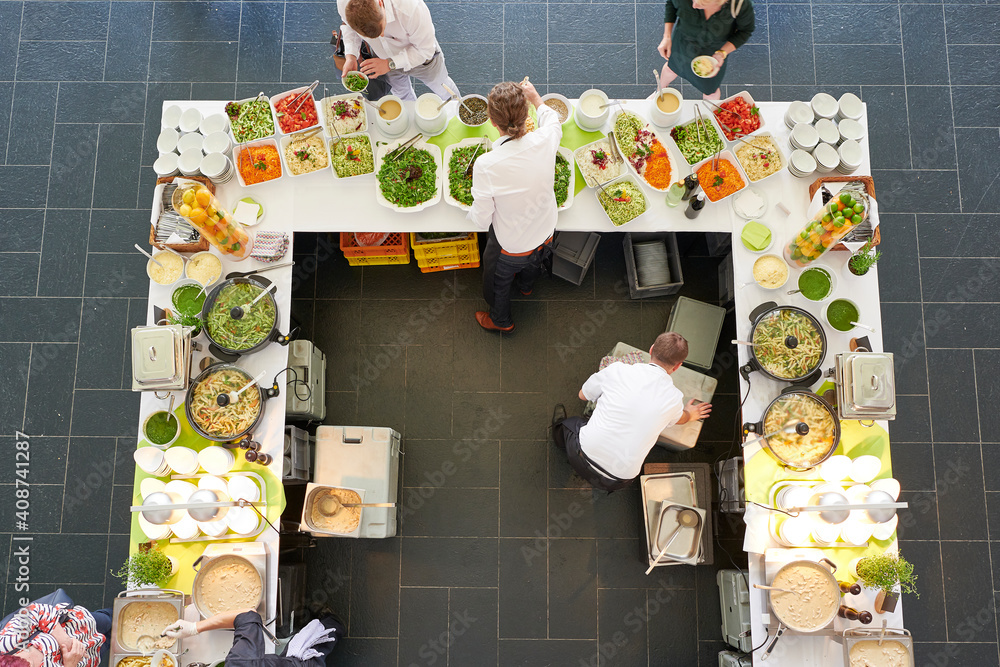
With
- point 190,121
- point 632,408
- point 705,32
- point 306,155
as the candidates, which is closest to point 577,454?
point 632,408

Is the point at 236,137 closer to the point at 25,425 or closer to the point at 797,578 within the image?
the point at 25,425

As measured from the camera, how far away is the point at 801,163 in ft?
12.4

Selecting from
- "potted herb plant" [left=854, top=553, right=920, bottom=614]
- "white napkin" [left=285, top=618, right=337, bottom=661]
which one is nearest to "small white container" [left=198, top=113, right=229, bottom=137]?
"white napkin" [left=285, top=618, right=337, bottom=661]

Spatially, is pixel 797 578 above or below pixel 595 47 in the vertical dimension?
below

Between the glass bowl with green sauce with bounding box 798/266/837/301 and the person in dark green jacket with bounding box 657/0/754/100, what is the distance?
1.44 meters

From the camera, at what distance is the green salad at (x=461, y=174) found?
3.79 m

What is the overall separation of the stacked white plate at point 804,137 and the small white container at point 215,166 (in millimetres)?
3444

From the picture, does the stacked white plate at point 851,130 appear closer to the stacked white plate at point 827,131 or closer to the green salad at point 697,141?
the stacked white plate at point 827,131

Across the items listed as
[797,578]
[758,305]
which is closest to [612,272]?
[758,305]

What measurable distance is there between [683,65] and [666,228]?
4.19 feet

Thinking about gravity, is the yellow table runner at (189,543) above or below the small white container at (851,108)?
below

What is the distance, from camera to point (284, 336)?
3633mm

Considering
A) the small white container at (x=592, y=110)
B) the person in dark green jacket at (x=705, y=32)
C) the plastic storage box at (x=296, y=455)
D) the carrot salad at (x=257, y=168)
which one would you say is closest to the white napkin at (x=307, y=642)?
the plastic storage box at (x=296, y=455)

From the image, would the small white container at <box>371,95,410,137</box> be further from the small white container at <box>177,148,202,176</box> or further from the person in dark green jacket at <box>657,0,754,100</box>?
the person in dark green jacket at <box>657,0,754,100</box>
